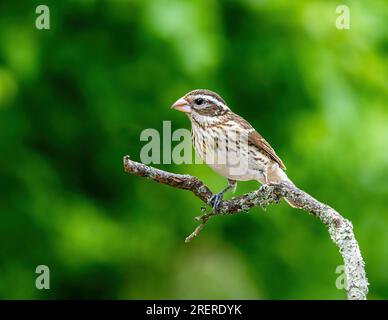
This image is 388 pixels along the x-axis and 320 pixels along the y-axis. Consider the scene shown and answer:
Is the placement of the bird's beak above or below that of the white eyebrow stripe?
below

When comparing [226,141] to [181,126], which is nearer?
[226,141]

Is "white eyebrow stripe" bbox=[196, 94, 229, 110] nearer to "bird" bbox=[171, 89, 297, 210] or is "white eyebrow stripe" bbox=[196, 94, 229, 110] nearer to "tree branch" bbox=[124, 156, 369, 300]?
"bird" bbox=[171, 89, 297, 210]

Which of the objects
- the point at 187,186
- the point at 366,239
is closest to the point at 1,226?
the point at 366,239

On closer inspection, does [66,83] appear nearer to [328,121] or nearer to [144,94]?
[144,94]

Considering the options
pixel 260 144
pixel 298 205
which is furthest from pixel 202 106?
pixel 298 205

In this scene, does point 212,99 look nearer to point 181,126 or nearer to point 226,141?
point 226,141

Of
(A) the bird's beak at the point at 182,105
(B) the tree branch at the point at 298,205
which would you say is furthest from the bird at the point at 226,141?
(B) the tree branch at the point at 298,205

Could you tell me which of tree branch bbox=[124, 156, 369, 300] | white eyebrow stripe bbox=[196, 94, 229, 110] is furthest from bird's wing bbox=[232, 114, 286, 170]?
tree branch bbox=[124, 156, 369, 300]
